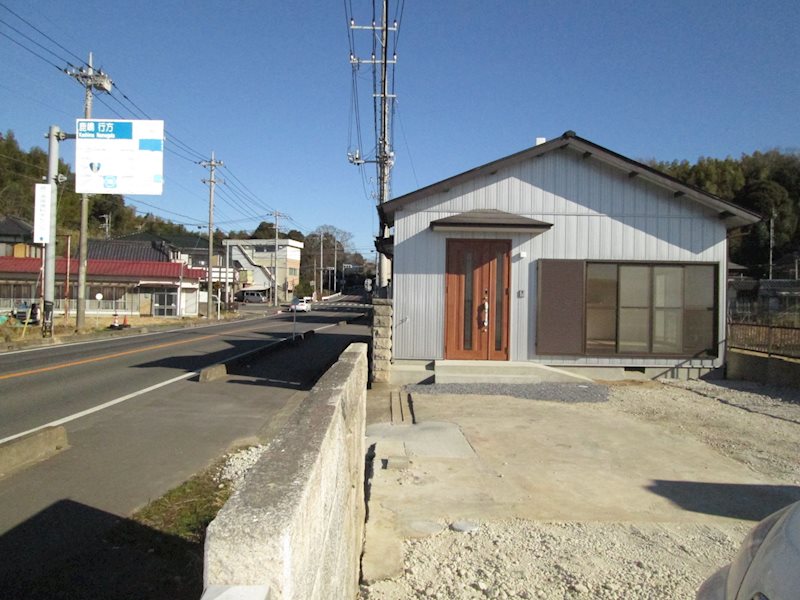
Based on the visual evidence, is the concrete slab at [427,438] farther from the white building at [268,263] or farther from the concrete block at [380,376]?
the white building at [268,263]

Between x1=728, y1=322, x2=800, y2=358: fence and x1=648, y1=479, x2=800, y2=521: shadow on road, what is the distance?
7.11 metres

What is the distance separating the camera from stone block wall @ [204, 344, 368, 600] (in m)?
1.78

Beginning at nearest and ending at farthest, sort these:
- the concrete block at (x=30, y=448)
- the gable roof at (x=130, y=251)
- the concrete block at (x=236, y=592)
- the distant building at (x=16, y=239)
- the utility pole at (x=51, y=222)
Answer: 1. the concrete block at (x=236, y=592)
2. the concrete block at (x=30, y=448)
3. the utility pole at (x=51, y=222)
4. the distant building at (x=16, y=239)
5. the gable roof at (x=130, y=251)

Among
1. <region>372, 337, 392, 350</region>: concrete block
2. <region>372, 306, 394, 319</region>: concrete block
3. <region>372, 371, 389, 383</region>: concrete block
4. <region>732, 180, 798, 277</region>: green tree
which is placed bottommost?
<region>372, 371, 389, 383</region>: concrete block

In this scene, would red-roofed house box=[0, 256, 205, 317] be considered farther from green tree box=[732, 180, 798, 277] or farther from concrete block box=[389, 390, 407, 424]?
green tree box=[732, 180, 798, 277]

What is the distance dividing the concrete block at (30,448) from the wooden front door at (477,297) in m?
7.53

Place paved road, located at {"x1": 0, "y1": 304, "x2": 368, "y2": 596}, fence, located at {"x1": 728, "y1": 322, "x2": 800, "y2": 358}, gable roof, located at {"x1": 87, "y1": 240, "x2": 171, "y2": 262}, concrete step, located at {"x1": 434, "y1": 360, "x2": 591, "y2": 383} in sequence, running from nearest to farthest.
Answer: paved road, located at {"x1": 0, "y1": 304, "x2": 368, "y2": 596} → fence, located at {"x1": 728, "y1": 322, "x2": 800, "y2": 358} → concrete step, located at {"x1": 434, "y1": 360, "x2": 591, "y2": 383} → gable roof, located at {"x1": 87, "y1": 240, "x2": 171, "y2": 262}

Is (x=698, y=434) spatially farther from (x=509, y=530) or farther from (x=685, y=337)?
(x=685, y=337)

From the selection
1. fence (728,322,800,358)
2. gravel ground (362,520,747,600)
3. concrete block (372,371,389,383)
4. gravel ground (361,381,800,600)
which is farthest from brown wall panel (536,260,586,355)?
gravel ground (362,520,747,600)

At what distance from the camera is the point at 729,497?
19.1 feet

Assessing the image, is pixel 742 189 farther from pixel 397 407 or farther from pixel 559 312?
pixel 397 407

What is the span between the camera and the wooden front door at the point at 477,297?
43.2 feet

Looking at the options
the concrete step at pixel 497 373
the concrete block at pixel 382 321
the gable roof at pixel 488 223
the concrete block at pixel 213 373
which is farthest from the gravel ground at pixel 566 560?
the concrete block at pixel 213 373

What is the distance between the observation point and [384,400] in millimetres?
11250
